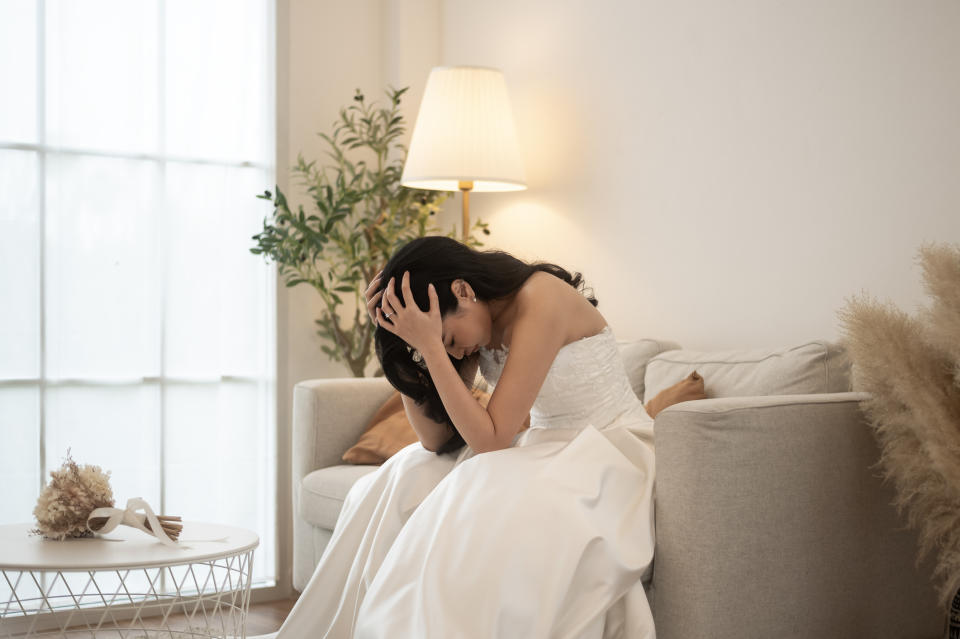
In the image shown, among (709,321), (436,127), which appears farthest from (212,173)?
(709,321)

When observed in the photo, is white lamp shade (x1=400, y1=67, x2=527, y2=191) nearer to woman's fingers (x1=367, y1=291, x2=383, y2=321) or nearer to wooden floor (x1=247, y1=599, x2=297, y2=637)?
woman's fingers (x1=367, y1=291, x2=383, y2=321)

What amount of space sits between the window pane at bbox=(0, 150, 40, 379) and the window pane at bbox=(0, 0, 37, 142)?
95mm

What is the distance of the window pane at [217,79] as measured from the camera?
375 cm

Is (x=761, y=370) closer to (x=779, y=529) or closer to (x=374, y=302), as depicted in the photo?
(x=779, y=529)

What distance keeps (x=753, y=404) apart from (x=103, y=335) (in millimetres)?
2701

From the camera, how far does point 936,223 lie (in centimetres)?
226

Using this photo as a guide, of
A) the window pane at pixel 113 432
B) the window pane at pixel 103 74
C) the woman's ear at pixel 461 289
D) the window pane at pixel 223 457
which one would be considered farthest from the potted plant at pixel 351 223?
the woman's ear at pixel 461 289

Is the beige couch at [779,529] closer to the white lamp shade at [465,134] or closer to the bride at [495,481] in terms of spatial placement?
the bride at [495,481]

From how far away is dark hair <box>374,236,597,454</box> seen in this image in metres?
2.00

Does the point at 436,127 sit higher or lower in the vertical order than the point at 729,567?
higher

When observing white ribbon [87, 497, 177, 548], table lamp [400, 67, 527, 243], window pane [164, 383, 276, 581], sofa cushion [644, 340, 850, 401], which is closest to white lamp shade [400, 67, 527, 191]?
table lamp [400, 67, 527, 243]

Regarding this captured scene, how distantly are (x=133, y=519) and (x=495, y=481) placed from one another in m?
0.97

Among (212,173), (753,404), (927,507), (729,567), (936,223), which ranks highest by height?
(212,173)

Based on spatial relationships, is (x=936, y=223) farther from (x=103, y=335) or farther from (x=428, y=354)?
(x=103, y=335)
